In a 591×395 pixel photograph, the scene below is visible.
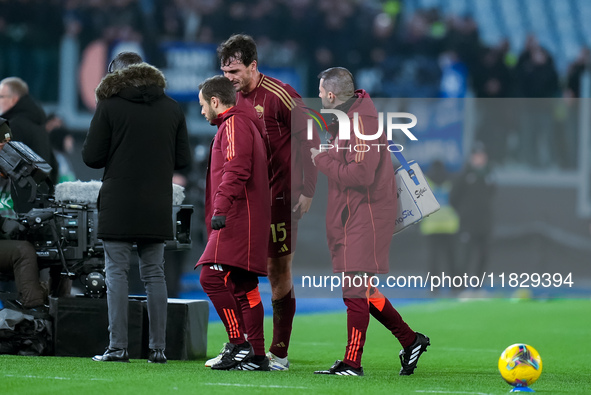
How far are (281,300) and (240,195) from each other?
2.85 feet

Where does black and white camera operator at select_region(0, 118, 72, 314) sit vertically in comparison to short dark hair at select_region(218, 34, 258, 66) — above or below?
below

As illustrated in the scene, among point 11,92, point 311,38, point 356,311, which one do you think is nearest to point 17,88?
point 11,92

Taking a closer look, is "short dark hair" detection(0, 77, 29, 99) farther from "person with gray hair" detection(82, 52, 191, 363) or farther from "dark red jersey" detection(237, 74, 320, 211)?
"dark red jersey" detection(237, 74, 320, 211)

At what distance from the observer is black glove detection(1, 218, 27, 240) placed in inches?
242

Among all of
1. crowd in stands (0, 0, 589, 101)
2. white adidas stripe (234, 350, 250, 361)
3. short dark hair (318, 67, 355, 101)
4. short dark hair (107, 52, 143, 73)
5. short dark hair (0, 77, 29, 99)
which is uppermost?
crowd in stands (0, 0, 589, 101)

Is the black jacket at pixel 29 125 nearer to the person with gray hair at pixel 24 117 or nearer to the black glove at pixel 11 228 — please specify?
the person with gray hair at pixel 24 117

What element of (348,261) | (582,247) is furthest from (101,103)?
(582,247)

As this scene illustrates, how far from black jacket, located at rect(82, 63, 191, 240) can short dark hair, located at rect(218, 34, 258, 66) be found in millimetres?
425

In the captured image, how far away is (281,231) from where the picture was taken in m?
5.70

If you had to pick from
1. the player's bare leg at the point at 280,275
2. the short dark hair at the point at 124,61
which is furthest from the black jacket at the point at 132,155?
the player's bare leg at the point at 280,275

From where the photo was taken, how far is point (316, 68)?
16.4 meters

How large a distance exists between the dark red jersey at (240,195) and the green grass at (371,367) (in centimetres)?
62

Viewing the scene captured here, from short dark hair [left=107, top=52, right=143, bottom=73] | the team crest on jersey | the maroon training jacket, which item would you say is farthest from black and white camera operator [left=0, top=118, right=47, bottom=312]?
the maroon training jacket

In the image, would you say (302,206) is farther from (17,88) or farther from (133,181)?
(17,88)
